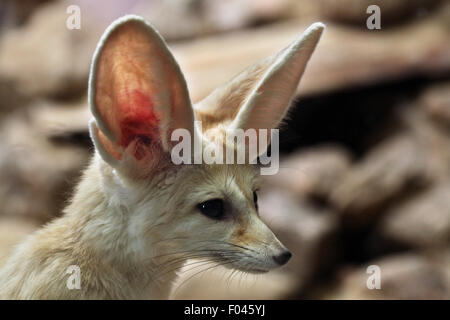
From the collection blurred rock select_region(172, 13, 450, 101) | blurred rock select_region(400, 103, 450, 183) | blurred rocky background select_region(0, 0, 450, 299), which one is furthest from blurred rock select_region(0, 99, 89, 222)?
blurred rock select_region(400, 103, 450, 183)

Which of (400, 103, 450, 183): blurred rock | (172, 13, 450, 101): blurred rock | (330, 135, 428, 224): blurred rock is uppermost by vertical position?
(172, 13, 450, 101): blurred rock

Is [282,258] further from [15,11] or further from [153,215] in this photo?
[15,11]

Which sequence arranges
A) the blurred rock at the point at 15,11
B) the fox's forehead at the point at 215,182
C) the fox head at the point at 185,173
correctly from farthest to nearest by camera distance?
the blurred rock at the point at 15,11, the fox's forehead at the point at 215,182, the fox head at the point at 185,173

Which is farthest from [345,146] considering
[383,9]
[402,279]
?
[402,279]

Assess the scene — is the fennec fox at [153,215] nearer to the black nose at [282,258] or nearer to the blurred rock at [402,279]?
the black nose at [282,258]

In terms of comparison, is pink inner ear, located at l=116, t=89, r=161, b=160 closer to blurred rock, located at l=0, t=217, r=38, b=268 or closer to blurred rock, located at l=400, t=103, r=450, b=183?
blurred rock, located at l=0, t=217, r=38, b=268

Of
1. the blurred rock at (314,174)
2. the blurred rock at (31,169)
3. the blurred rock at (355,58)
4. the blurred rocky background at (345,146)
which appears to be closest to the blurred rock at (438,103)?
the blurred rocky background at (345,146)
